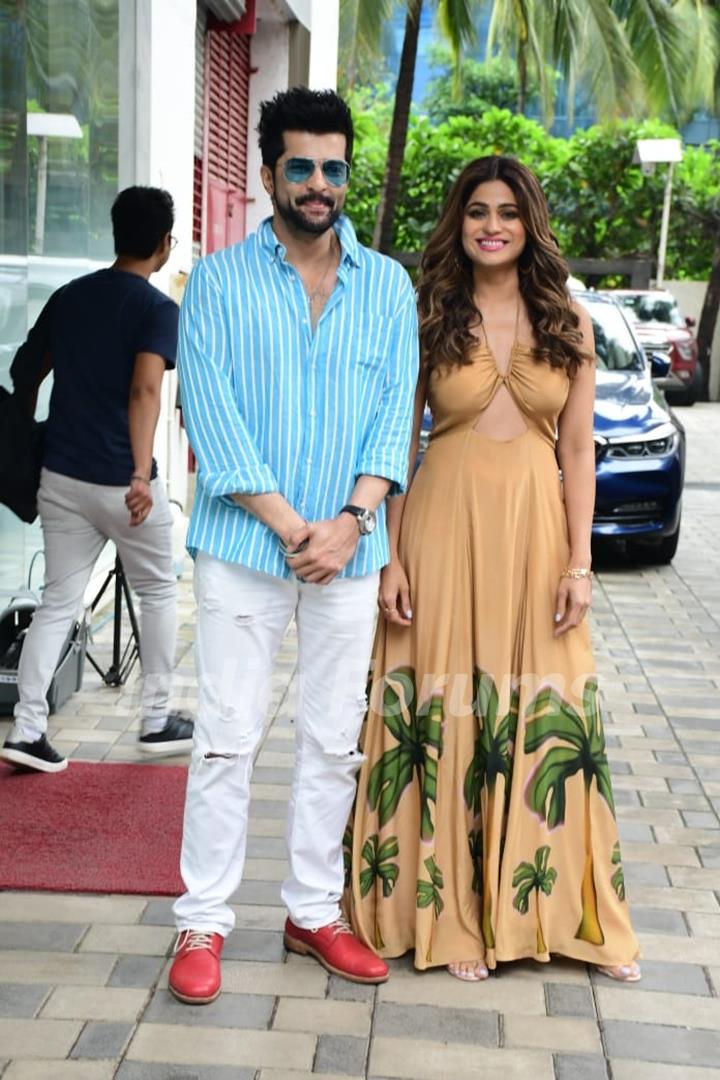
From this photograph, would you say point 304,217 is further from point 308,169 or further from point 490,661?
point 490,661

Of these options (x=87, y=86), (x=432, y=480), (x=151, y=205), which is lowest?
(x=432, y=480)

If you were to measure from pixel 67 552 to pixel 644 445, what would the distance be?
Answer: 17.8ft

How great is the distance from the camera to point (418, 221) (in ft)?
94.3

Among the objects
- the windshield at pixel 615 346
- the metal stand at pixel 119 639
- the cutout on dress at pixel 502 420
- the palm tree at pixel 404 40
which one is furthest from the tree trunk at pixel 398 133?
the cutout on dress at pixel 502 420

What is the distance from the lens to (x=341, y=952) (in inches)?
138

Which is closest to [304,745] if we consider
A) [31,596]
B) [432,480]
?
[432,480]

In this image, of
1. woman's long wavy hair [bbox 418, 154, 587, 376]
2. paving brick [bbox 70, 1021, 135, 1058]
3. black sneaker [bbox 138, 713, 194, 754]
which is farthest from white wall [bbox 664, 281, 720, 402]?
paving brick [bbox 70, 1021, 135, 1058]

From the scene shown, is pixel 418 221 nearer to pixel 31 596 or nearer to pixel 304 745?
pixel 31 596

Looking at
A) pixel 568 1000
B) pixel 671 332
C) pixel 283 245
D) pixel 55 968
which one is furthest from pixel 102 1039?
pixel 671 332

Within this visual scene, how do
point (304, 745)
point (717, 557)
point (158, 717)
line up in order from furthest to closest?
point (717, 557) < point (158, 717) < point (304, 745)

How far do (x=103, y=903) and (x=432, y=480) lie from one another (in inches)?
57.3

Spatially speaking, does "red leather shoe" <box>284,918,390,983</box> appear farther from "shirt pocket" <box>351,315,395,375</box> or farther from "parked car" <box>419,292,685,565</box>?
"parked car" <box>419,292,685,565</box>

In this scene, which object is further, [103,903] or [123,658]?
[123,658]

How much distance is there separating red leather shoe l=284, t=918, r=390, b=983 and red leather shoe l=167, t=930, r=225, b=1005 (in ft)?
0.76
